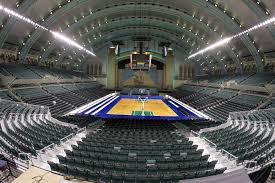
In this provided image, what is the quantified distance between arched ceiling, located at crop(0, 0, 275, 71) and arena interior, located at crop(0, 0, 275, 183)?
0.47ft

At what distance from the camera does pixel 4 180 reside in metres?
6.56

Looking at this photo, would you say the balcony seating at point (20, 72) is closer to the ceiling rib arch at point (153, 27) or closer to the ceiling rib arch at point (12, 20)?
the ceiling rib arch at point (12, 20)

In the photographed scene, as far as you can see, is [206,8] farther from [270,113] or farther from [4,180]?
[4,180]

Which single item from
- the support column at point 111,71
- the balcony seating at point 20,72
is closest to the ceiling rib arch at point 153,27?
the balcony seating at point 20,72

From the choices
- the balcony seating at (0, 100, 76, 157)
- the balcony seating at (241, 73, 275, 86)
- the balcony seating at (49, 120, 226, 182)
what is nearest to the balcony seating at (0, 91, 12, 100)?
the balcony seating at (0, 100, 76, 157)

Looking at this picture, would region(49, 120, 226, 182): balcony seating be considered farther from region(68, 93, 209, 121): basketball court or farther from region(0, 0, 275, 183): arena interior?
region(68, 93, 209, 121): basketball court

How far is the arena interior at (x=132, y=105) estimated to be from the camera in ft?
23.6

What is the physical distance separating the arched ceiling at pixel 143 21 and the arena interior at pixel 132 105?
0.47ft

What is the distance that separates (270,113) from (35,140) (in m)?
17.8

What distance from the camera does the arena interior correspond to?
718cm

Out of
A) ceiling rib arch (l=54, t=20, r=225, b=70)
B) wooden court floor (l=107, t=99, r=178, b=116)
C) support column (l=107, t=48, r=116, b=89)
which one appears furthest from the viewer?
support column (l=107, t=48, r=116, b=89)

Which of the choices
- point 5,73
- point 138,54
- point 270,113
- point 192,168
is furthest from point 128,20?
point 192,168

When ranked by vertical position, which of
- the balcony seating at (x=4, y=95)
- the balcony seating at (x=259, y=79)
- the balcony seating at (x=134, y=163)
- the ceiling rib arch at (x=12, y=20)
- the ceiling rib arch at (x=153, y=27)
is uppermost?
the ceiling rib arch at (x=153, y=27)

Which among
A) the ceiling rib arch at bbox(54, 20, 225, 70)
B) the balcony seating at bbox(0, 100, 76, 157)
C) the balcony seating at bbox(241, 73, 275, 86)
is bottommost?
the balcony seating at bbox(0, 100, 76, 157)
